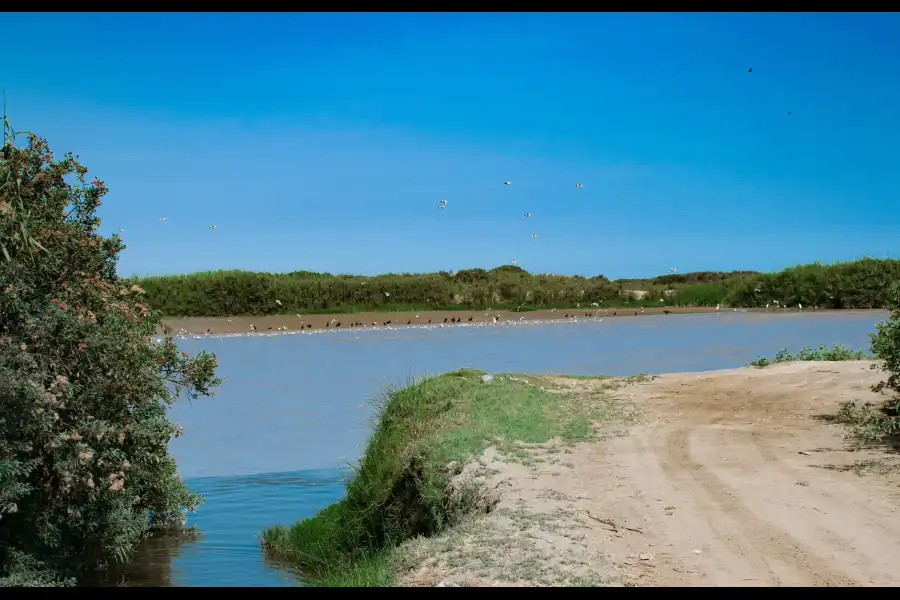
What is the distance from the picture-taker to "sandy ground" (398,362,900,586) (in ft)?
19.9

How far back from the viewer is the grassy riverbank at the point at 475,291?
41.2 meters

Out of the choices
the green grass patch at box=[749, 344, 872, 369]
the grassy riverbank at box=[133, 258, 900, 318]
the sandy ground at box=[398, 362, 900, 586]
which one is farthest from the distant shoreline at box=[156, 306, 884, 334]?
the sandy ground at box=[398, 362, 900, 586]

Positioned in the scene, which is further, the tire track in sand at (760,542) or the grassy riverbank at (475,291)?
the grassy riverbank at (475,291)

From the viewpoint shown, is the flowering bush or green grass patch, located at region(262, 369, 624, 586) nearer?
the flowering bush

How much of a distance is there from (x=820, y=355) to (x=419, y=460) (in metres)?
10.7

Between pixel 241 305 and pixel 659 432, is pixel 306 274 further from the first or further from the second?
pixel 659 432

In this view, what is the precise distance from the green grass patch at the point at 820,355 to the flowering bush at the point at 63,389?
39.1ft

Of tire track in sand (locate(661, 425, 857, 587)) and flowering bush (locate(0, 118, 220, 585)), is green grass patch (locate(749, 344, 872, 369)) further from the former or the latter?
flowering bush (locate(0, 118, 220, 585))

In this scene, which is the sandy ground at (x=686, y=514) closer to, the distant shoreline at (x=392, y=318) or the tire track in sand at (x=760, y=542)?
the tire track in sand at (x=760, y=542)

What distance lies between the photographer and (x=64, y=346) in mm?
8727

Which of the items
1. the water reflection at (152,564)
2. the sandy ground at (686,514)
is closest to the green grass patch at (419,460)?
the sandy ground at (686,514)

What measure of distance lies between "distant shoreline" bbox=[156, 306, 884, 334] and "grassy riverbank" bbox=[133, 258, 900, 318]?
1.02 m

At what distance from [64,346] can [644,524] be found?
593 cm

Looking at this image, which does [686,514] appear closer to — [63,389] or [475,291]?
[63,389]
